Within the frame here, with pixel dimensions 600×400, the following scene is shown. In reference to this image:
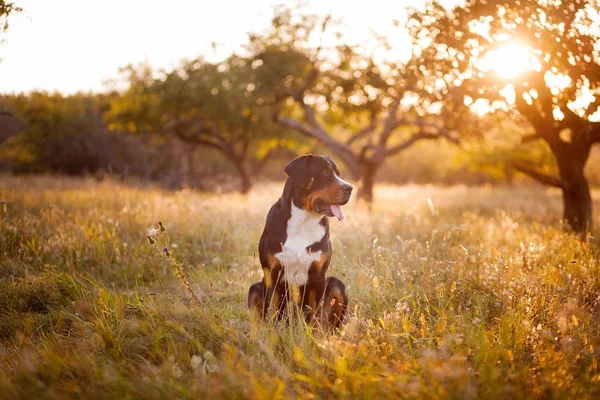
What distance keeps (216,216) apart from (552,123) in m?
6.83

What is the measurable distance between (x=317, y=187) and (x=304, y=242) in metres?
0.54

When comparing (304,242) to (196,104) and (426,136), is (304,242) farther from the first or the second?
(196,104)

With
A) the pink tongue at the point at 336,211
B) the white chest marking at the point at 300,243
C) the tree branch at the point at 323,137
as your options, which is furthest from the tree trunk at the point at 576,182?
the tree branch at the point at 323,137

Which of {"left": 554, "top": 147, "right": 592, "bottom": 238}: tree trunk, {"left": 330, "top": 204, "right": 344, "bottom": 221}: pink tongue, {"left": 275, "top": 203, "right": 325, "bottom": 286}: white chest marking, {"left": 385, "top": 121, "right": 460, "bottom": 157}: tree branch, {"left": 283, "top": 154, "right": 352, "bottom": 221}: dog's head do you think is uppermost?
{"left": 385, "top": 121, "right": 460, "bottom": 157}: tree branch

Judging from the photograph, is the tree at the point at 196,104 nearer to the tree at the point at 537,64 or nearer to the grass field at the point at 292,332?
the tree at the point at 537,64

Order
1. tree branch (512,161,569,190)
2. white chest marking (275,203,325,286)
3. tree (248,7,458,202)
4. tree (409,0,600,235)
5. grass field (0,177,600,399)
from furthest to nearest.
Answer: tree (248,7,458,202) → tree branch (512,161,569,190) → tree (409,0,600,235) → white chest marking (275,203,325,286) → grass field (0,177,600,399)

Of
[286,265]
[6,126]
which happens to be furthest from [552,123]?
[6,126]

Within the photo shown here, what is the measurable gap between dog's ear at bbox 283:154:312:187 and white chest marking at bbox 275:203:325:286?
25cm

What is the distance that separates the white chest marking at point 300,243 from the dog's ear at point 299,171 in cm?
25

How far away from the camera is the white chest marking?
179 inches

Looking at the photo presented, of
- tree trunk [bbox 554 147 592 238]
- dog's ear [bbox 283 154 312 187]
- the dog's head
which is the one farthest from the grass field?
tree trunk [bbox 554 147 592 238]

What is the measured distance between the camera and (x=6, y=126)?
75.4 ft

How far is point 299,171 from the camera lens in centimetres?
458

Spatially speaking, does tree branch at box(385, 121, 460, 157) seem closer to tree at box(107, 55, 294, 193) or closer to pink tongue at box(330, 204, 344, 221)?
tree at box(107, 55, 294, 193)
